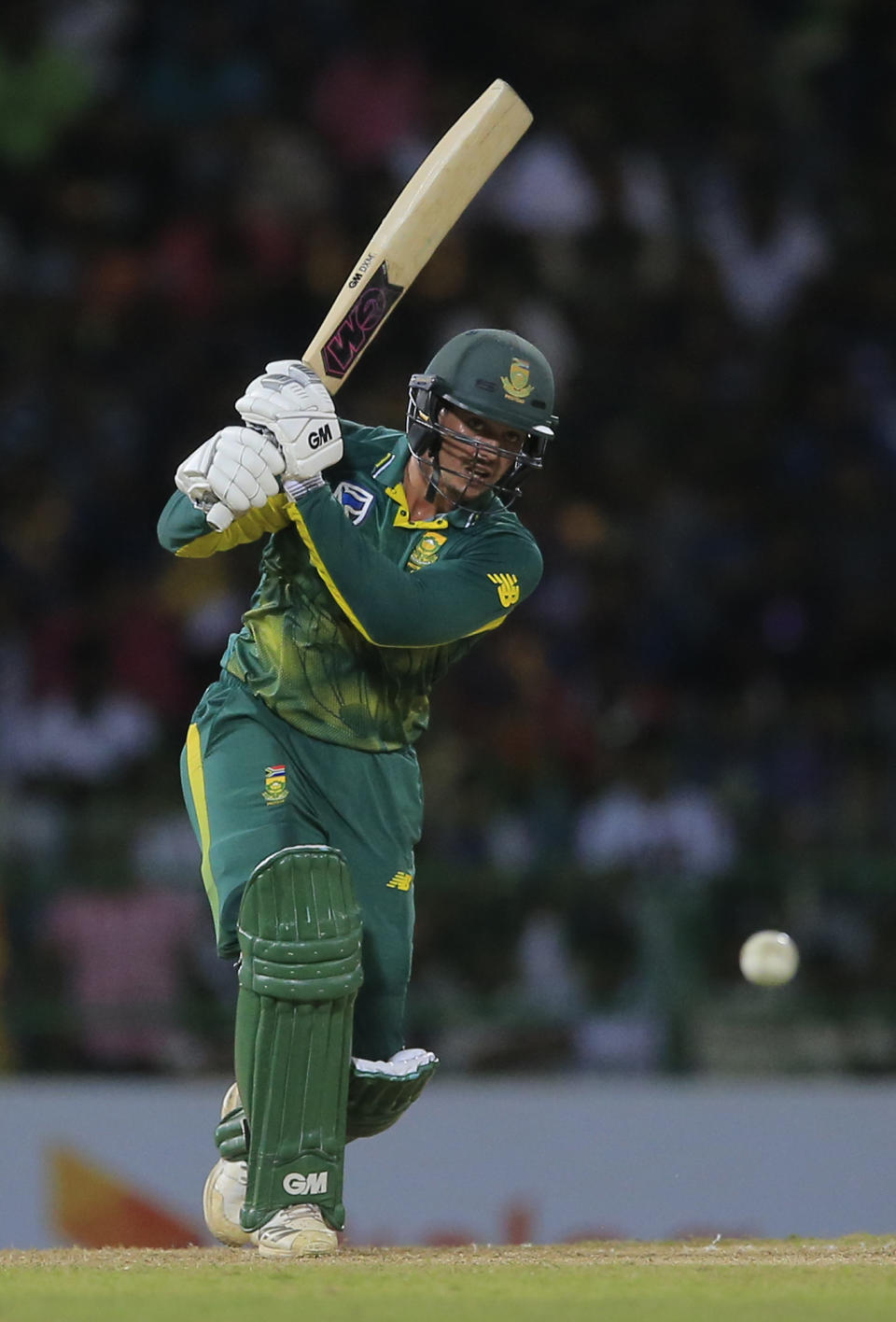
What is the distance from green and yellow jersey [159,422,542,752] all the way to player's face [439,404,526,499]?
3.4 inches

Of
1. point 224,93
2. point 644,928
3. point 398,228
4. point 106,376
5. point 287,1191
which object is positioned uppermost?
point 224,93

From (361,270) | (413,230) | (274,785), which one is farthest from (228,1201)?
(413,230)

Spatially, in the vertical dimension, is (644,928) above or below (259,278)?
below

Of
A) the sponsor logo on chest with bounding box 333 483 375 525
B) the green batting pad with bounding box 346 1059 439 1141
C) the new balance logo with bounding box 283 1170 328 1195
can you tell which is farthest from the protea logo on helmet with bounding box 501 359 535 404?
the new balance logo with bounding box 283 1170 328 1195

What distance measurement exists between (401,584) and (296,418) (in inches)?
14.7

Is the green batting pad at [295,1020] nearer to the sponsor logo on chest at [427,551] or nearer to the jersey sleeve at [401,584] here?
the jersey sleeve at [401,584]

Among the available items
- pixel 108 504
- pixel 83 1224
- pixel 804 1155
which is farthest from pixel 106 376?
pixel 804 1155

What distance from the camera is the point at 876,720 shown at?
25.1 feet

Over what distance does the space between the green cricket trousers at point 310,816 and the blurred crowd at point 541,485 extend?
2.60m

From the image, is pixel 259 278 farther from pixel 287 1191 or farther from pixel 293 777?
pixel 287 1191

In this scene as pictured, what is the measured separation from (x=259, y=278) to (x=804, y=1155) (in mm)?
4667

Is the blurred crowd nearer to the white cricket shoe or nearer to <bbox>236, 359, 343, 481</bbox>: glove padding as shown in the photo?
the white cricket shoe

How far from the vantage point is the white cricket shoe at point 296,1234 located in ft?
12.8

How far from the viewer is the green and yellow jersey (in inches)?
161
